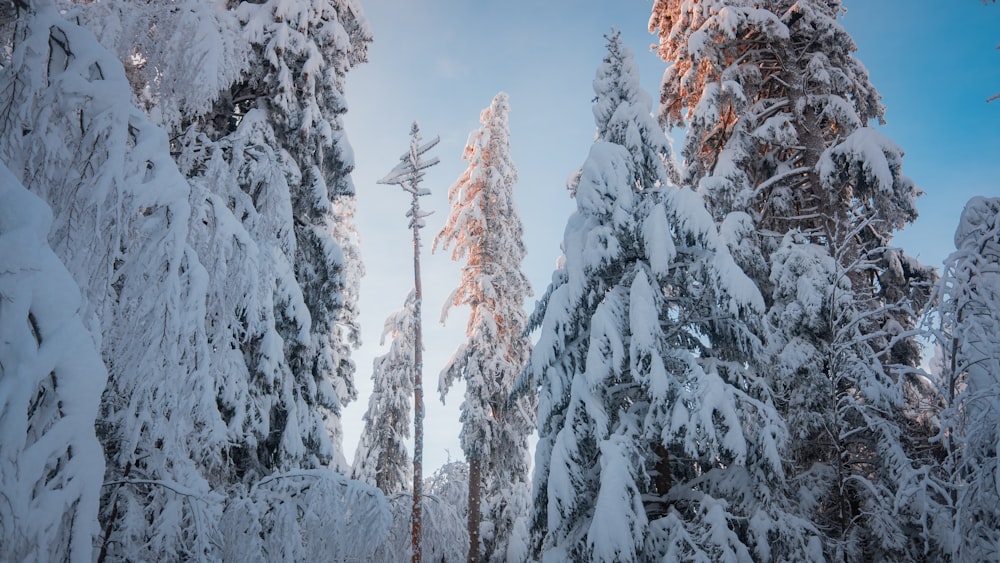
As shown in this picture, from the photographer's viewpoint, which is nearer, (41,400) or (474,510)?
(41,400)

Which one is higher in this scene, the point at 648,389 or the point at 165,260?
the point at 648,389

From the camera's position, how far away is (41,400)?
1879mm

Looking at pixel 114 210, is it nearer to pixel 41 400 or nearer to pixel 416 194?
pixel 41 400

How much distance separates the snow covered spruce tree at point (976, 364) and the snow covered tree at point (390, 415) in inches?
631

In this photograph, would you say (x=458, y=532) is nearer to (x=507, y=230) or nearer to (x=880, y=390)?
(x=880, y=390)

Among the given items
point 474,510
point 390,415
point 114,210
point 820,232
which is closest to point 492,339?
point 474,510

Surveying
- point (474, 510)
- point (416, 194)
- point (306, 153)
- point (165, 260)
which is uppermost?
point (416, 194)

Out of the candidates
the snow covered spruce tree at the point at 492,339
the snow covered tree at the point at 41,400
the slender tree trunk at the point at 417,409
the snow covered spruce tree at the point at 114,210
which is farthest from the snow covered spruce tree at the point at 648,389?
the snow covered spruce tree at the point at 492,339

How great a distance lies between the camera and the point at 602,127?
9.96m

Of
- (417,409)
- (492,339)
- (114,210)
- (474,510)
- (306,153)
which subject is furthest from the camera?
(492,339)

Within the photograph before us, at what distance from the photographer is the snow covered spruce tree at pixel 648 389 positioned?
284 inches

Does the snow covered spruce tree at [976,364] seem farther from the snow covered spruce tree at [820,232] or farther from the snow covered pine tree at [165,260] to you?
the snow covered pine tree at [165,260]

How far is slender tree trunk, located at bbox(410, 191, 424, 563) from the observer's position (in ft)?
35.8

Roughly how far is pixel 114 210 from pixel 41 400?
98cm
